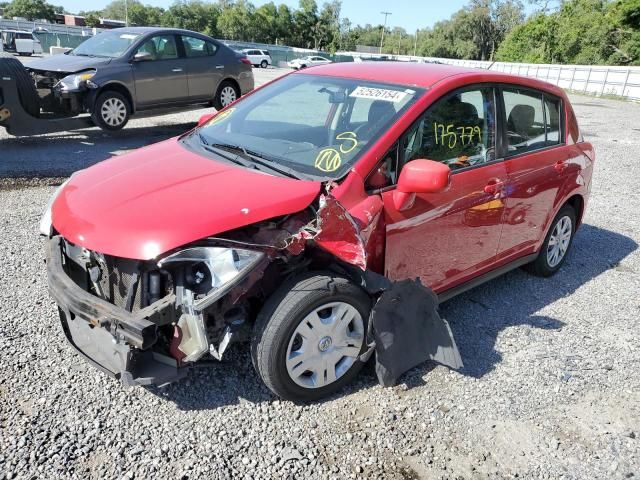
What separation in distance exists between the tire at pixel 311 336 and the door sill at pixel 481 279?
0.85 metres

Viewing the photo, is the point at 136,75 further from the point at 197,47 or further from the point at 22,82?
the point at 22,82

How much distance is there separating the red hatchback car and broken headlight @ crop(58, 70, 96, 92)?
5624 millimetres

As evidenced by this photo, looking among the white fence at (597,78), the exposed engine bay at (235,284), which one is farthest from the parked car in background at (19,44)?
the exposed engine bay at (235,284)

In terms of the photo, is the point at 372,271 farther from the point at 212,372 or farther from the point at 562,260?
the point at 562,260

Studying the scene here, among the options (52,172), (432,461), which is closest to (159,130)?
(52,172)

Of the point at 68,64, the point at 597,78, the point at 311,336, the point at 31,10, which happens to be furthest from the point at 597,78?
the point at 31,10

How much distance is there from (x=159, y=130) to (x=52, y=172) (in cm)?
387

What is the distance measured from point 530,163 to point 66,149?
24.2 feet

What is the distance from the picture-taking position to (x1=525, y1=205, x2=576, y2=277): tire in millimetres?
4707

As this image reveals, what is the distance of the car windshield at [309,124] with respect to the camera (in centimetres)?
315

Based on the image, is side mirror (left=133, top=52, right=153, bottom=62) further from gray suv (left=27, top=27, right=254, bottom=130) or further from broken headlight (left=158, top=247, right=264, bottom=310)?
broken headlight (left=158, top=247, right=264, bottom=310)

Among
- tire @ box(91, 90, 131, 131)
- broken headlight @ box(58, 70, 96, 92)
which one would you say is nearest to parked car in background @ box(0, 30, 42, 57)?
tire @ box(91, 90, 131, 131)

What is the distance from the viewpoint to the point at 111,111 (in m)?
9.10

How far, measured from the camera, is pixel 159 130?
35.8 feet
